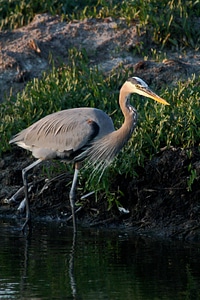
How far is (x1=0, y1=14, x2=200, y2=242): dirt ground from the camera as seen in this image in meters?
9.22

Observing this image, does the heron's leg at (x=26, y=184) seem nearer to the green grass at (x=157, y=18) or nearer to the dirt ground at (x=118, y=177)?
the dirt ground at (x=118, y=177)

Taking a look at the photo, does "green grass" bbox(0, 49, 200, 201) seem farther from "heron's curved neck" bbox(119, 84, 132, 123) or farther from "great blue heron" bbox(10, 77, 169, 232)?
"heron's curved neck" bbox(119, 84, 132, 123)

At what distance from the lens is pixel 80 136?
9609mm

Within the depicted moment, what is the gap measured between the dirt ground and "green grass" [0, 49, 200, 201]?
0.16 meters

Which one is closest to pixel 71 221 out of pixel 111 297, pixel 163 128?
pixel 163 128

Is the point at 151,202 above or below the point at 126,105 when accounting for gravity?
below

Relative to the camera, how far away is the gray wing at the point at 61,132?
959cm

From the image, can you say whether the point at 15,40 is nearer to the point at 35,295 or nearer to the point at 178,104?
the point at 178,104

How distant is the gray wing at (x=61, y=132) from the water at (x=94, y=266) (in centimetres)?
92

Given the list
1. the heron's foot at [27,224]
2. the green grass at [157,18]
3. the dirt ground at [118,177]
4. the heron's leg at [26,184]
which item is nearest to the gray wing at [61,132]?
the heron's leg at [26,184]

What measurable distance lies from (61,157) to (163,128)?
44.2 inches

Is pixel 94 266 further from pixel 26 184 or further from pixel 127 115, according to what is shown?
pixel 26 184

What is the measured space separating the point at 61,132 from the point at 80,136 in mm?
255

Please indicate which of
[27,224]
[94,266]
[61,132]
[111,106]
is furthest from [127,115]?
[94,266]
